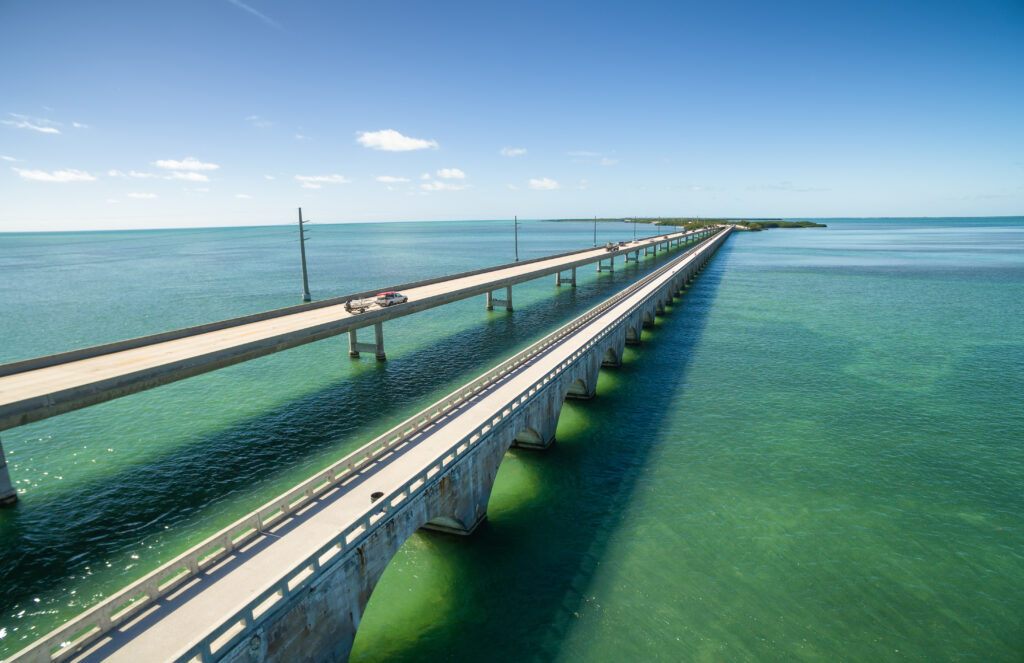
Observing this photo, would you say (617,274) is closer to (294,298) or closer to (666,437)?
(294,298)

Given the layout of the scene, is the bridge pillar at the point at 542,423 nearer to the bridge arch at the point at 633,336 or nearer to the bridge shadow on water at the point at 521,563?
the bridge shadow on water at the point at 521,563

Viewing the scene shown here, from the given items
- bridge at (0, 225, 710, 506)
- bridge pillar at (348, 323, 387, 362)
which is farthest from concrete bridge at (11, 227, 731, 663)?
bridge pillar at (348, 323, 387, 362)

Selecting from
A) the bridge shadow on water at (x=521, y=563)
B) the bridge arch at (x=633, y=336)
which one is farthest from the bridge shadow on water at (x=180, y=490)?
the bridge arch at (x=633, y=336)

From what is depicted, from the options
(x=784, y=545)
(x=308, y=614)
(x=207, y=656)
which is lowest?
(x=784, y=545)

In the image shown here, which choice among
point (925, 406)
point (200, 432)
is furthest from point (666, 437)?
point (200, 432)

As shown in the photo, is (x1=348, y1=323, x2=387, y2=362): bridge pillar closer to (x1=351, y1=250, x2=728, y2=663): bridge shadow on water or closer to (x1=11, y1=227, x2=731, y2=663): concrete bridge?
(x1=351, y1=250, x2=728, y2=663): bridge shadow on water

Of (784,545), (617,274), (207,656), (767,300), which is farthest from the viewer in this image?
(617,274)
